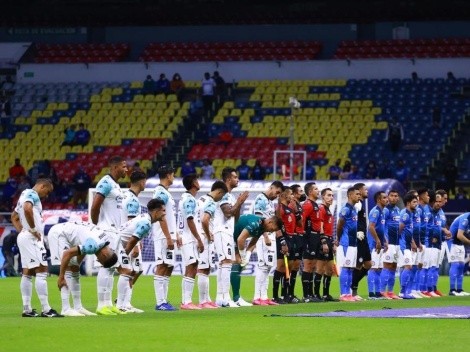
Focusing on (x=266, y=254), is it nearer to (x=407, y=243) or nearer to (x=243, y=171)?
(x=407, y=243)

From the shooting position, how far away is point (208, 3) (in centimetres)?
5594

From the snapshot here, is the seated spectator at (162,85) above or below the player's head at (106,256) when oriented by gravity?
above

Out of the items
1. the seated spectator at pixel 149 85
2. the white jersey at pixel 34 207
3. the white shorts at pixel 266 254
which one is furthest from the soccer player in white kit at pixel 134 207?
the seated spectator at pixel 149 85

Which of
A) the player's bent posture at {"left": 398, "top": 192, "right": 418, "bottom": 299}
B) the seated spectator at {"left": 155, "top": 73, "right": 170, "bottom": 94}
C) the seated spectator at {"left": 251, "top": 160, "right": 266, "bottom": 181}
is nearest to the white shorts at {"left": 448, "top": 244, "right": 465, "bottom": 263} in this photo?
the player's bent posture at {"left": 398, "top": 192, "right": 418, "bottom": 299}

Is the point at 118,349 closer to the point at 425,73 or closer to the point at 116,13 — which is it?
the point at 425,73

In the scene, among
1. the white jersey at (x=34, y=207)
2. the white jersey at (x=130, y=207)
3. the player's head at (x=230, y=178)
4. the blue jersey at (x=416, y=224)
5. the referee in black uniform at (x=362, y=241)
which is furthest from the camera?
the blue jersey at (x=416, y=224)

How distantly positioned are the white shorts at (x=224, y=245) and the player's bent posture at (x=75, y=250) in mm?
3223

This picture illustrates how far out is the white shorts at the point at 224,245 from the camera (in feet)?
76.5

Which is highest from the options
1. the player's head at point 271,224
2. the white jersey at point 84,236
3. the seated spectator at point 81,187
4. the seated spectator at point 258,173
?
the seated spectator at point 258,173

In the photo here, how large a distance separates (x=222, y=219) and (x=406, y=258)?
5.36 meters

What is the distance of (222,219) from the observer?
927 inches

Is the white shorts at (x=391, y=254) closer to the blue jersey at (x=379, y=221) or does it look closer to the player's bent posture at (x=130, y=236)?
the blue jersey at (x=379, y=221)

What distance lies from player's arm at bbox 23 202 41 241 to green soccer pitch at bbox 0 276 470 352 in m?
1.33

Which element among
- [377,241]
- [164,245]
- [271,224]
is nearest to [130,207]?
[164,245]
